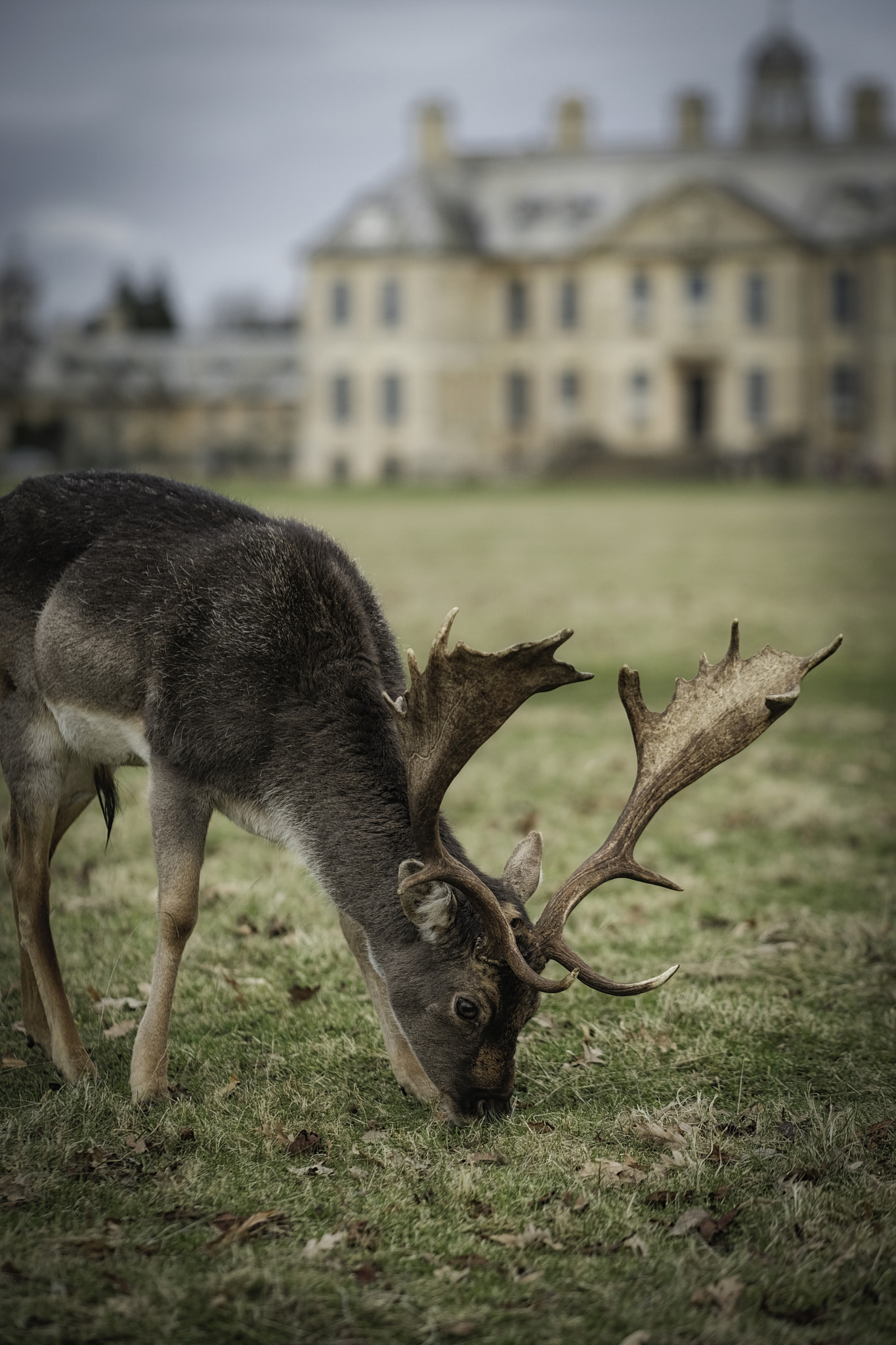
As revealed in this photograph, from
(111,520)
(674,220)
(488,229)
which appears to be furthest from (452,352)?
(111,520)

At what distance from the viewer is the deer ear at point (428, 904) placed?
14.1ft

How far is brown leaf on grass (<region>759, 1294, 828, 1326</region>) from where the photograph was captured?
368 centimetres

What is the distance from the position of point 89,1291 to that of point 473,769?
22.3 feet

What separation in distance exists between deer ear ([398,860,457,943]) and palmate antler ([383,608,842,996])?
59mm

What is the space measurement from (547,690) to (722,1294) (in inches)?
69.2

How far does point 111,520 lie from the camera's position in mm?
5254

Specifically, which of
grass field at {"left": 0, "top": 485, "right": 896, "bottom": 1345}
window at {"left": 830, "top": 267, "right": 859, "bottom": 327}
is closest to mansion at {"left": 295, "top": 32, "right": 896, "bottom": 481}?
window at {"left": 830, "top": 267, "right": 859, "bottom": 327}

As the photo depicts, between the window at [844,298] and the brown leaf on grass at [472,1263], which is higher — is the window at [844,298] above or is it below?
above

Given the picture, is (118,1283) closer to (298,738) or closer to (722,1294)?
(722,1294)

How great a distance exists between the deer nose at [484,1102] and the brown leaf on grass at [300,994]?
151 centimetres

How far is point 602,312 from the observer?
65.4m

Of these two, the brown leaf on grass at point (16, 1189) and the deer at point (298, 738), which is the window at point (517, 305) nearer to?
the deer at point (298, 738)

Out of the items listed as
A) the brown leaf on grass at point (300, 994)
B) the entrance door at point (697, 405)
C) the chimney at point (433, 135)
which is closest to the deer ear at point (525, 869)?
the brown leaf on grass at point (300, 994)

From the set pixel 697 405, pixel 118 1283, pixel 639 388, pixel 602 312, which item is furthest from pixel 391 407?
pixel 118 1283
